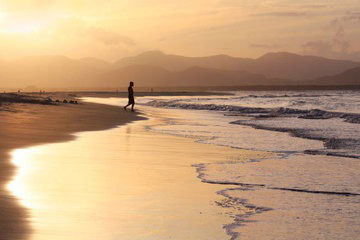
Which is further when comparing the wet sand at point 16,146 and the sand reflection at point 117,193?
the sand reflection at point 117,193

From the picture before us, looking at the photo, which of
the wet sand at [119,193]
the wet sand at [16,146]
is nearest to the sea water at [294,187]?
the wet sand at [119,193]

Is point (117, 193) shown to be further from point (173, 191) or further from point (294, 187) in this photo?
point (294, 187)

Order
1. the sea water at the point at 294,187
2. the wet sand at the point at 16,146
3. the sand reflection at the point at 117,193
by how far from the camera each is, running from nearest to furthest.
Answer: the wet sand at the point at 16,146 → the sand reflection at the point at 117,193 → the sea water at the point at 294,187

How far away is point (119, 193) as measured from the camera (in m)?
8.98

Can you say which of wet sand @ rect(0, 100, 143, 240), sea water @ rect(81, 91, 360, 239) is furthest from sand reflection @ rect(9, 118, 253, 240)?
sea water @ rect(81, 91, 360, 239)

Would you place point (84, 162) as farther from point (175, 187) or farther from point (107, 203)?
point (107, 203)

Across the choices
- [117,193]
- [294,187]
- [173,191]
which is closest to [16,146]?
[117,193]

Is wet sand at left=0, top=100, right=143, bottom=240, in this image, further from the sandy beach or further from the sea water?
the sea water

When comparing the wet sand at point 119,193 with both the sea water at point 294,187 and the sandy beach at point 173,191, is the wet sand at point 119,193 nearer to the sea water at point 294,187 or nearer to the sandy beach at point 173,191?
the sandy beach at point 173,191

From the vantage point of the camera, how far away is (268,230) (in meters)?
7.02

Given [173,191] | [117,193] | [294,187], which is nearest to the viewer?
[117,193]

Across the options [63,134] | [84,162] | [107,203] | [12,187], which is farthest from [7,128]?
[107,203]

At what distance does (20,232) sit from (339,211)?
4369 millimetres

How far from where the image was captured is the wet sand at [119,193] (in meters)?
6.84
